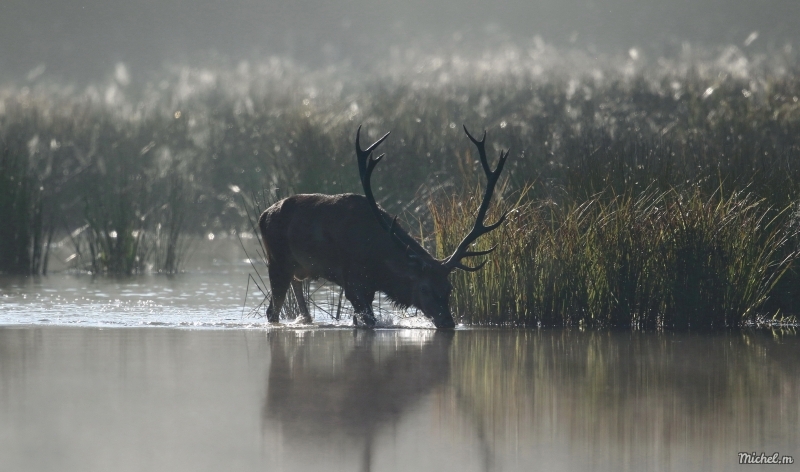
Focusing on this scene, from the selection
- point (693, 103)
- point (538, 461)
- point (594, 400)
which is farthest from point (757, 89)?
point (538, 461)

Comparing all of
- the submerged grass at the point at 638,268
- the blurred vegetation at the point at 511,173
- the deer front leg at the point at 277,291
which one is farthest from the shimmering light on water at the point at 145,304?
the blurred vegetation at the point at 511,173

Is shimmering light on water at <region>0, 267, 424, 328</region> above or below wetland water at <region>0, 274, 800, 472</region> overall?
above

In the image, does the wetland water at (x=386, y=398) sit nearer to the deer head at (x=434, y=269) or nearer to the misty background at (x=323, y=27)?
the deer head at (x=434, y=269)

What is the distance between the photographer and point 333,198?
43.9 feet

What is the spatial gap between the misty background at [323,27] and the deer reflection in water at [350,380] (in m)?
62.3

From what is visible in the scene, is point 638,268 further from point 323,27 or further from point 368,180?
point 323,27

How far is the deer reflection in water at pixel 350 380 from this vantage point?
736cm

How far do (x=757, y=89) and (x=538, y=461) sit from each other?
856 inches

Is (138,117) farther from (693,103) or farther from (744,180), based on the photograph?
(744,180)

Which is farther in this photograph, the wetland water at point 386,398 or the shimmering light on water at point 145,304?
the shimmering light on water at point 145,304

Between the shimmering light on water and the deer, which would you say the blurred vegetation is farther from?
the shimmering light on water

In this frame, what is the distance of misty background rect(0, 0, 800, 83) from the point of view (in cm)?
7756

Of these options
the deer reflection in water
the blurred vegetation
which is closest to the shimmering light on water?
the blurred vegetation

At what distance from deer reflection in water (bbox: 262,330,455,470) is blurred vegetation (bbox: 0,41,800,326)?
178cm
